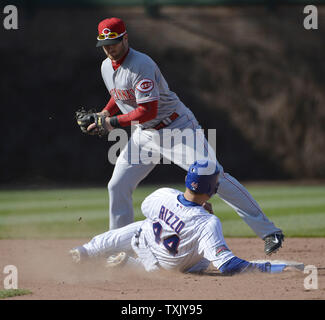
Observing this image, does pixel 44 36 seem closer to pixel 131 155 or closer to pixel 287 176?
pixel 287 176

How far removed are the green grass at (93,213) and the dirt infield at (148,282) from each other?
72cm

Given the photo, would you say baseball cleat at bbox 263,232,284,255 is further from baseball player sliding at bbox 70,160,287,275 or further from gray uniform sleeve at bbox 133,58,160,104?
gray uniform sleeve at bbox 133,58,160,104

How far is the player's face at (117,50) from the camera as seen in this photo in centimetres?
500

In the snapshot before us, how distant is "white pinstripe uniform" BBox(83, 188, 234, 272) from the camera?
4.24 meters

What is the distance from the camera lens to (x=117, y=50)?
5027 millimetres

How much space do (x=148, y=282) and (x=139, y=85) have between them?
1.50m

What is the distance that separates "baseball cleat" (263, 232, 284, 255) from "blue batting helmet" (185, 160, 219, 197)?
0.88 metres

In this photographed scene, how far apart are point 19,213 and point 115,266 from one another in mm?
5150

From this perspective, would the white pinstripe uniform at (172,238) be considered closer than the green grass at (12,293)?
No
